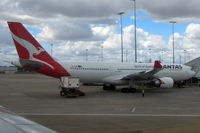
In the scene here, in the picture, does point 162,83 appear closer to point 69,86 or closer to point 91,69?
point 91,69

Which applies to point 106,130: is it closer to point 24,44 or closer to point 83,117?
point 83,117

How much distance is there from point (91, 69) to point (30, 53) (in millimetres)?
6113

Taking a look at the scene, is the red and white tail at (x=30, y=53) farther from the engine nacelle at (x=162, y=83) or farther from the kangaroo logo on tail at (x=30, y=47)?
the engine nacelle at (x=162, y=83)

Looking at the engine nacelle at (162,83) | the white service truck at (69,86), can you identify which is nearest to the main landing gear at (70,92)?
the white service truck at (69,86)

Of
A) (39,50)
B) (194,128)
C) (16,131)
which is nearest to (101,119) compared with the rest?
(194,128)

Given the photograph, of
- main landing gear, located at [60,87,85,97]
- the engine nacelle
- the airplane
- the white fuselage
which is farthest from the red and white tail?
the engine nacelle

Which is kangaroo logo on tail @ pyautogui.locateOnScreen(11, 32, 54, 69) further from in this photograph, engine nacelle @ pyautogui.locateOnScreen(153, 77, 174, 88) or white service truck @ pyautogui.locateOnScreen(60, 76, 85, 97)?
engine nacelle @ pyautogui.locateOnScreen(153, 77, 174, 88)

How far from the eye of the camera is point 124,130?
8383mm

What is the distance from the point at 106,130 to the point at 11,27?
1447 centimetres

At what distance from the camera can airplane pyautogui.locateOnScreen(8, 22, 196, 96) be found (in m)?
19.6

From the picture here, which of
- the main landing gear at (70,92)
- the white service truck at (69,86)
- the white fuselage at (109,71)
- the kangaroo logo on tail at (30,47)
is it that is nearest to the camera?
the main landing gear at (70,92)

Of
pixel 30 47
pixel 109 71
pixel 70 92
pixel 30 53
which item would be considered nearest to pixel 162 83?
pixel 109 71

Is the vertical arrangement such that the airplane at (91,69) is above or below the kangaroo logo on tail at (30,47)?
below

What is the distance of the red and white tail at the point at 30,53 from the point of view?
1933 centimetres
